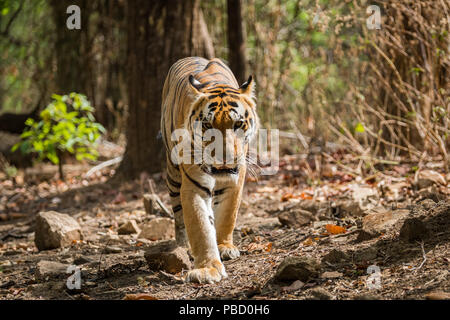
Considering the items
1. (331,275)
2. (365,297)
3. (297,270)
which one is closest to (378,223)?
(331,275)

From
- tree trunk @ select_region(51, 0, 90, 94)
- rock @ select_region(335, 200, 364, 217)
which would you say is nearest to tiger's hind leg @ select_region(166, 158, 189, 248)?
rock @ select_region(335, 200, 364, 217)

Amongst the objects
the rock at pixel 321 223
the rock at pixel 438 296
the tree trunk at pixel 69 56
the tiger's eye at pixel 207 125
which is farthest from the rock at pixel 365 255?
the tree trunk at pixel 69 56

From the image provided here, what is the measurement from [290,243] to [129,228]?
1978mm

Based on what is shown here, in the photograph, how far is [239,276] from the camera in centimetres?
394

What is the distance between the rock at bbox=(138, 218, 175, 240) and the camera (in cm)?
561

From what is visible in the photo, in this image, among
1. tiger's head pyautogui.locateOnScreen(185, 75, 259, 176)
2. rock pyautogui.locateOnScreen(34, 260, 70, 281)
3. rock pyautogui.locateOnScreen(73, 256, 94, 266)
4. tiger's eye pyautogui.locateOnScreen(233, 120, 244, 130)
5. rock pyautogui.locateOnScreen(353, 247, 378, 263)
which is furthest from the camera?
rock pyautogui.locateOnScreen(73, 256, 94, 266)

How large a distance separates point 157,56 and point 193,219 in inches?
175

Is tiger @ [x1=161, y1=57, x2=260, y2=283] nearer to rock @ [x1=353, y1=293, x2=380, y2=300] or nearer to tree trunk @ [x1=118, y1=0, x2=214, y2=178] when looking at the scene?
rock @ [x1=353, y1=293, x2=380, y2=300]

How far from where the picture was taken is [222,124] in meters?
4.02

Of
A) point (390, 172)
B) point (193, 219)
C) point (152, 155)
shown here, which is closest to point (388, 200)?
point (390, 172)

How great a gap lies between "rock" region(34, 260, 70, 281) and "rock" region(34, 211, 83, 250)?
111cm

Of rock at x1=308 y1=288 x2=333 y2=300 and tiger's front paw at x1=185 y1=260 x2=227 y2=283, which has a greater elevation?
rock at x1=308 y1=288 x2=333 y2=300

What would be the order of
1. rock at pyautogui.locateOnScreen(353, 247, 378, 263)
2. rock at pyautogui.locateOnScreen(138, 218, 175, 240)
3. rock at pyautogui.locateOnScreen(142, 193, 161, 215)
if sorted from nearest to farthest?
rock at pyautogui.locateOnScreen(353, 247, 378, 263), rock at pyautogui.locateOnScreen(138, 218, 175, 240), rock at pyautogui.locateOnScreen(142, 193, 161, 215)
